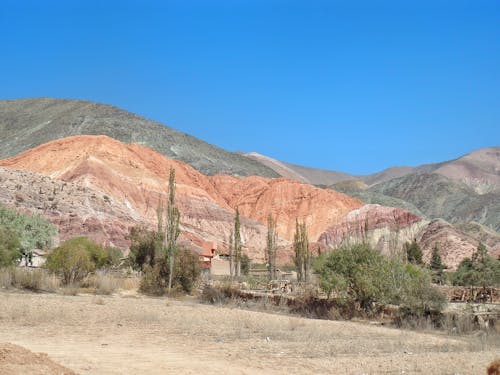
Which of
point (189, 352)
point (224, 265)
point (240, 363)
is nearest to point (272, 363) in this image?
point (240, 363)

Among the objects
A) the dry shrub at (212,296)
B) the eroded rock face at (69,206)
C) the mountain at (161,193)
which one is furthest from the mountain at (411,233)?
the dry shrub at (212,296)

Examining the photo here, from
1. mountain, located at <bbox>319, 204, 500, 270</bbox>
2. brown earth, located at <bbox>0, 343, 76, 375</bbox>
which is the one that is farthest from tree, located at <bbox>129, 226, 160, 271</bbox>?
mountain, located at <bbox>319, 204, 500, 270</bbox>

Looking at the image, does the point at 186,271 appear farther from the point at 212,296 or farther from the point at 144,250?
the point at 144,250

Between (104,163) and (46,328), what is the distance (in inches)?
2927

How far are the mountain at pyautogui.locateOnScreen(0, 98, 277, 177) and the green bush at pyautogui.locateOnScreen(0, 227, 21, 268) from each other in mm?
88968

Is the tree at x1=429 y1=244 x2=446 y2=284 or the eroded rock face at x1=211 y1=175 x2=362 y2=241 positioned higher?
the eroded rock face at x1=211 y1=175 x2=362 y2=241

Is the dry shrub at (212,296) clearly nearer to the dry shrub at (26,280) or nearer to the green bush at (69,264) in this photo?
the green bush at (69,264)

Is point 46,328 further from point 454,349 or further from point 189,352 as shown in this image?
point 454,349

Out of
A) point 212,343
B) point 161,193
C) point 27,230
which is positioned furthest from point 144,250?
point 161,193

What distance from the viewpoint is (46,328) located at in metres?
16.3

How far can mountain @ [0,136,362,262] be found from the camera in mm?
76188

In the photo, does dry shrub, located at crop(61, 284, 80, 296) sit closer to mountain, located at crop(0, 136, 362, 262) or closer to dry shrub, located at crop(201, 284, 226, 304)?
dry shrub, located at crop(201, 284, 226, 304)

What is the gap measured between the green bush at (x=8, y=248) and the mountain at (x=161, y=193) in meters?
32.4

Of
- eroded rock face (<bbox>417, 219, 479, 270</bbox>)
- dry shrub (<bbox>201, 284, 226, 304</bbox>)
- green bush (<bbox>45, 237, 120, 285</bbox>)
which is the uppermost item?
eroded rock face (<bbox>417, 219, 479, 270</bbox>)
